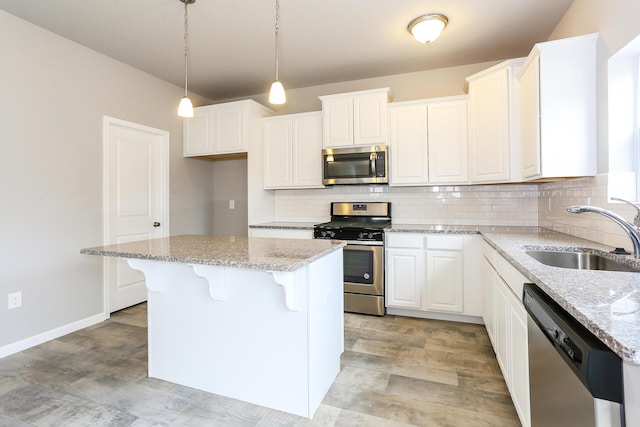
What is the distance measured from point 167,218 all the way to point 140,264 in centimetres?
212

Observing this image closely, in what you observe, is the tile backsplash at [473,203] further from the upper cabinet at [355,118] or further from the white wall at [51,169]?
the white wall at [51,169]

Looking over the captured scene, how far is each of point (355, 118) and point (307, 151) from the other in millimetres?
693

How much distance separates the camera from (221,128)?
404 cm

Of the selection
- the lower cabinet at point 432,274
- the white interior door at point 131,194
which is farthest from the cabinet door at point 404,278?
the white interior door at point 131,194

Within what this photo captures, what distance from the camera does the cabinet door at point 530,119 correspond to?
89.1 inches

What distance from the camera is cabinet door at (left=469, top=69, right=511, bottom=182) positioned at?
282 cm

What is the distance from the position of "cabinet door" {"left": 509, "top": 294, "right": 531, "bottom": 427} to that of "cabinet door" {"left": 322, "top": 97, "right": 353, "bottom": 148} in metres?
2.39

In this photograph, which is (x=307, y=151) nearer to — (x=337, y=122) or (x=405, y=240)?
(x=337, y=122)

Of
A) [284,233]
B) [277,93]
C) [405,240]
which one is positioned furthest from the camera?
[284,233]

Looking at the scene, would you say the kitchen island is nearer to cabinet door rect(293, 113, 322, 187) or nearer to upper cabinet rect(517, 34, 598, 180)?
upper cabinet rect(517, 34, 598, 180)

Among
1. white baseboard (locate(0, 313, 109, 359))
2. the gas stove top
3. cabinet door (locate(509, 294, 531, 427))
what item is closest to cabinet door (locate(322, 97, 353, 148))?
the gas stove top

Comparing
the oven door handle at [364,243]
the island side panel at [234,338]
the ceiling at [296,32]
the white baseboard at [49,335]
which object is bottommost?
the white baseboard at [49,335]

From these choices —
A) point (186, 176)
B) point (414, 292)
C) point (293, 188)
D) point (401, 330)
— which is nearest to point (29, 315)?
point (186, 176)

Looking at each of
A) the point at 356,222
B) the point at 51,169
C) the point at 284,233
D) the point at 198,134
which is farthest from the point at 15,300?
the point at 356,222
